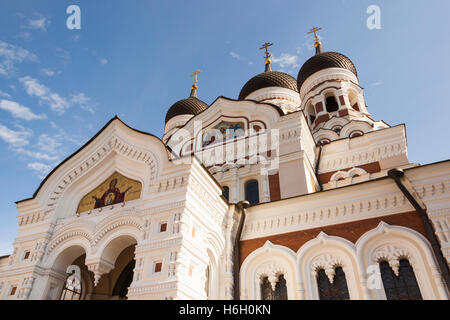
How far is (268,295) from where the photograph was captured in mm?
7230

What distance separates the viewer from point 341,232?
7.15 m

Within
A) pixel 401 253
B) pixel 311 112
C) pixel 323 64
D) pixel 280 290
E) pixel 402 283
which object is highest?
pixel 323 64

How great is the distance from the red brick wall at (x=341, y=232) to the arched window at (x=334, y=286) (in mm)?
665

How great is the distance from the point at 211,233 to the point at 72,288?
137 inches

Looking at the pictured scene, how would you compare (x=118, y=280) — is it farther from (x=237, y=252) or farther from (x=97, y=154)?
(x=237, y=252)

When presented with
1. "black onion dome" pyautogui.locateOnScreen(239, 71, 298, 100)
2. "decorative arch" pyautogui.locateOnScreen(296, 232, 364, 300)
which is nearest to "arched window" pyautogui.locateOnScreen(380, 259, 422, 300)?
"decorative arch" pyautogui.locateOnScreen(296, 232, 364, 300)

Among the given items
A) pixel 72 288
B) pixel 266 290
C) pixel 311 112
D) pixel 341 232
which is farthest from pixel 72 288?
pixel 311 112

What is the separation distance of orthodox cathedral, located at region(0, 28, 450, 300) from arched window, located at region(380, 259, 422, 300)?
0.7 inches

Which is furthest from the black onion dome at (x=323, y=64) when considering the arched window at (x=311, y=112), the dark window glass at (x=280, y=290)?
the dark window glass at (x=280, y=290)

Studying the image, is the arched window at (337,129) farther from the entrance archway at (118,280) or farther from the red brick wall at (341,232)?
the entrance archway at (118,280)

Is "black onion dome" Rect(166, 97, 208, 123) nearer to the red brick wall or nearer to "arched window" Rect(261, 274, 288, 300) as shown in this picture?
the red brick wall

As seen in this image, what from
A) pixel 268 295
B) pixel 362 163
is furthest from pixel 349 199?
pixel 362 163
